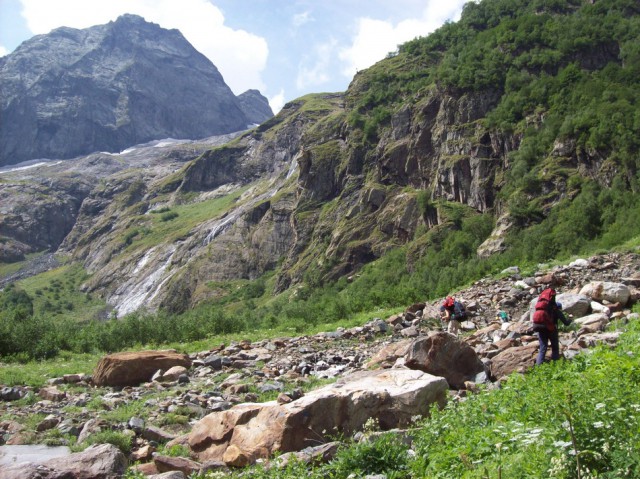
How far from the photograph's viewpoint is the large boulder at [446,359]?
34.3ft

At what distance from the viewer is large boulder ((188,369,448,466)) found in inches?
313

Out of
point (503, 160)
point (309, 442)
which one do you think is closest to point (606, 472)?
point (309, 442)

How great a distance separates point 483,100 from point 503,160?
40.7 ft

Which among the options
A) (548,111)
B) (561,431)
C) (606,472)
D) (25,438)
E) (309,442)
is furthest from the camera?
(548,111)

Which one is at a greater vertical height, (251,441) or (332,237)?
(332,237)

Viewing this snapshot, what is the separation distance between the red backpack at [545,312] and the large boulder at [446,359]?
150cm

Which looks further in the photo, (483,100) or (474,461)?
(483,100)

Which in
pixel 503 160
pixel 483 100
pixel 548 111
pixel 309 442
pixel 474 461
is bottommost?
pixel 309 442

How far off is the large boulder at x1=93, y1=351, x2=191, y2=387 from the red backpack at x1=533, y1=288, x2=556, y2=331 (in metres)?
11.2

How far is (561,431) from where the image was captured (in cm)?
496

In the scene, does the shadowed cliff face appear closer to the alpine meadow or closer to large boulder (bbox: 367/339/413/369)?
the alpine meadow

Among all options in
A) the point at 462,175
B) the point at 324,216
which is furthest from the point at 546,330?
the point at 324,216

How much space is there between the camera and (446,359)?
10.6m

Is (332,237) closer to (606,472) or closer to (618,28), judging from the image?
(618,28)
